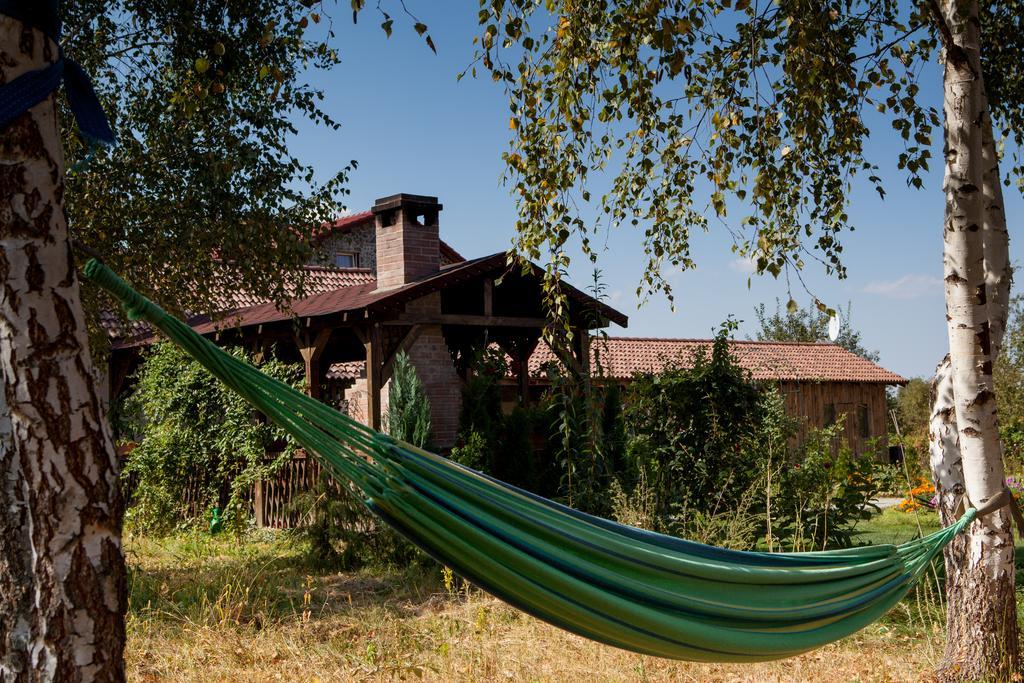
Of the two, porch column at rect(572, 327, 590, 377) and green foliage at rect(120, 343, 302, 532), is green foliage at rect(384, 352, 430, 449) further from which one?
porch column at rect(572, 327, 590, 377)

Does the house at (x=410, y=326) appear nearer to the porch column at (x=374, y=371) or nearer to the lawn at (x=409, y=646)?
the porch column at (x=374, y=371)

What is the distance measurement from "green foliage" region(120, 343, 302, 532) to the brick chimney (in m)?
1.58

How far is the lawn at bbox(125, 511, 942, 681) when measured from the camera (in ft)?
12.3

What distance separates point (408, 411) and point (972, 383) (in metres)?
5.23

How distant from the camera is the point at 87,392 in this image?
185cm

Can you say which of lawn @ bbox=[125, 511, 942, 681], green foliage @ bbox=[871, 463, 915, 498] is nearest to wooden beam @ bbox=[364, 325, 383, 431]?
lawn @ bbox=[125, 511, 942, 681]

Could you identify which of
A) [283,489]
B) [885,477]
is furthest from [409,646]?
[885,477]

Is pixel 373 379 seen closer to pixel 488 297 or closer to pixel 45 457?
pixel 488 297

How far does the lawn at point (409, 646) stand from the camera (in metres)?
3.73

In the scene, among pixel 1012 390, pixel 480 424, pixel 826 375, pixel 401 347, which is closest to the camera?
pixel 480 424

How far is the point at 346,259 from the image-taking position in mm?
21266

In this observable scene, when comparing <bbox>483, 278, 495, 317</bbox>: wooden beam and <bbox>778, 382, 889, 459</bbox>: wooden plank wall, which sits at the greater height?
<bbox>483, 278, 495, 317</bbox>: wooden beam

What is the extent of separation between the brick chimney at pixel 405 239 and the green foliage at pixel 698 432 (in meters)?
3.69

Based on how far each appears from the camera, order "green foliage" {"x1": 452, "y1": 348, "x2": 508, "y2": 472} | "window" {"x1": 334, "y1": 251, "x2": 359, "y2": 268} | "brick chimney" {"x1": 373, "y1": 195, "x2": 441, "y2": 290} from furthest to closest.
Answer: "window" {"x1": 334, "y1": 251, "x2": 359, "y2": 268} → "brick chimney" {"x1": 373, "y1": 195, "x2": 441, "y2": 290} → "green foliage" {"x1": 452, "y1": 348, "x2": 508, "y2": 472}
